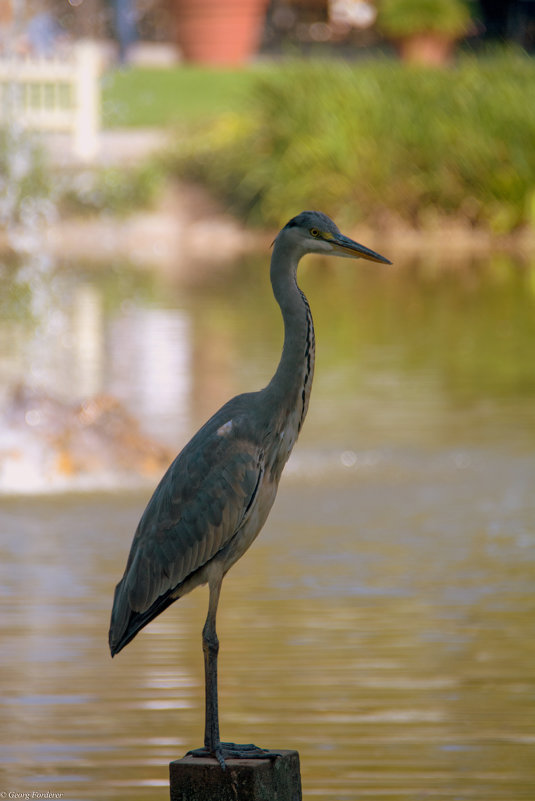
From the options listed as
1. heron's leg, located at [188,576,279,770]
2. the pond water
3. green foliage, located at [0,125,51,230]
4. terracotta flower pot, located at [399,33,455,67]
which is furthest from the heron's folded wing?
terracotta flower pot, located at [399,33,455,67]

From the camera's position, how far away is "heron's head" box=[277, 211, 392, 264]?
3598 millimetres

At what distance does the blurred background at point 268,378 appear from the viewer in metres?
4.64

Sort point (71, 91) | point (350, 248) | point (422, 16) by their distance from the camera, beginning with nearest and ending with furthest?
point (350, 248), point (71, 91), point (422, 16)

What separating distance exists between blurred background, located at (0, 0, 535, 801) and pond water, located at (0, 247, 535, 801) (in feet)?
0.05

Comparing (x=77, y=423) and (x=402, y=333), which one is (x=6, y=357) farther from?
(x=77, y=423)

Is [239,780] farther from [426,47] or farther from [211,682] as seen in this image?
[426,47]

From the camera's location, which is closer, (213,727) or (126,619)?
(213,727)

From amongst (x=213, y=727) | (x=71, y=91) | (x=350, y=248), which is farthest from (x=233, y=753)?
(x=71, y=91)

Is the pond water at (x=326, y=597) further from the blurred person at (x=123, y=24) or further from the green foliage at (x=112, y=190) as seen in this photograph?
the blurred person at (x=123, y=24)

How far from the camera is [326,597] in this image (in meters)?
5.96

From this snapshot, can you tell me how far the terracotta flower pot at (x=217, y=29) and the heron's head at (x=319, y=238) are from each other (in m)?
24.4

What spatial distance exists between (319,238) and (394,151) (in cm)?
1687

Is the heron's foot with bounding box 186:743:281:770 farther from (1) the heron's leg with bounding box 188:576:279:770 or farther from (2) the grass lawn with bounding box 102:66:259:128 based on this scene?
(2) the grass lawn with bounding box 102:66:259:128

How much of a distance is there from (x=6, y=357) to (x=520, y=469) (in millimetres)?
5153
